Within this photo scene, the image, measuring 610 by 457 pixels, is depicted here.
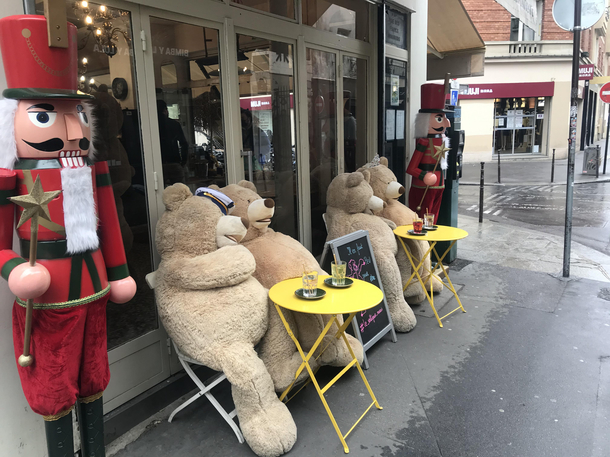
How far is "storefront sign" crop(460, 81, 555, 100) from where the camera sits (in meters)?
22.1

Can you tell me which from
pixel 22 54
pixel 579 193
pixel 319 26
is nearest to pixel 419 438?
pixel 22 54

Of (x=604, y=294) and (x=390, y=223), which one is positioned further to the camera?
(x=604, y=294)

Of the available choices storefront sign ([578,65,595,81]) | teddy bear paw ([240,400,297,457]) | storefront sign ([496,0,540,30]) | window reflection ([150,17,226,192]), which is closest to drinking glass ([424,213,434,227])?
window reflection ([150,17,226,192])

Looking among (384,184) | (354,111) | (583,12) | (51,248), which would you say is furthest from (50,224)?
(583,12)

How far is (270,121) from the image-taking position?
4.64 meters

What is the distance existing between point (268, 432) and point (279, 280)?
103 centimetres

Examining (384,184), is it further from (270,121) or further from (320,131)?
(270,121)

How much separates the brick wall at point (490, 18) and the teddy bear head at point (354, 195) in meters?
21.0

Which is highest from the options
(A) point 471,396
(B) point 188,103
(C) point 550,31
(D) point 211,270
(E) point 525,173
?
(C) point 550,31

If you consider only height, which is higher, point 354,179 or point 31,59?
point 31,59

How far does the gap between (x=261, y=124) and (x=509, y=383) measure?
316 centimetres

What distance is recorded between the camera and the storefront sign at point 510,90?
22062 millimetres

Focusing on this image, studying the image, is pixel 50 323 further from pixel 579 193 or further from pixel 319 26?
pixel 579 193

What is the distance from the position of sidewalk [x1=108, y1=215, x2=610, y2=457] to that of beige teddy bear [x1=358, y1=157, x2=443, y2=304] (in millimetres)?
268
